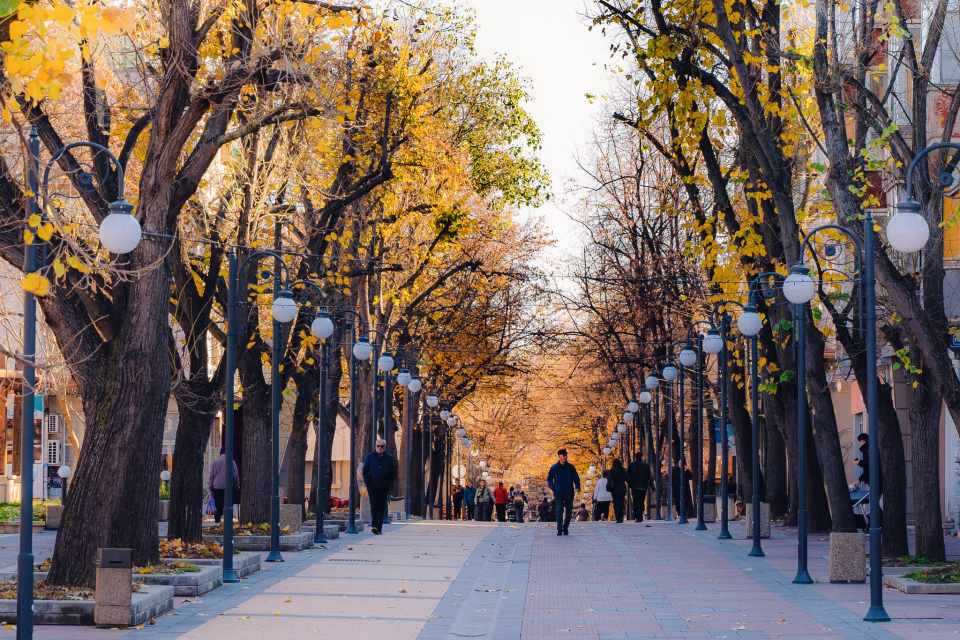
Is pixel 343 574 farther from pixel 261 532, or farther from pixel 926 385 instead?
pixel 926 385

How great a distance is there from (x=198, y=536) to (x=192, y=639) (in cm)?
761

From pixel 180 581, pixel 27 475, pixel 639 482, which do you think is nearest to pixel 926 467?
pixel 180 581

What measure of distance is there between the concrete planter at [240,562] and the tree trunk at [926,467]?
877 cm

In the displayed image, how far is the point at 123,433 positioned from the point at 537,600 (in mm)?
4867

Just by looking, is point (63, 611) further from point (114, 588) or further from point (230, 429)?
point (230, 429)

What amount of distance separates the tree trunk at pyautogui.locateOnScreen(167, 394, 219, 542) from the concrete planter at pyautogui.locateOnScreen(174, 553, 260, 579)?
3.72ft

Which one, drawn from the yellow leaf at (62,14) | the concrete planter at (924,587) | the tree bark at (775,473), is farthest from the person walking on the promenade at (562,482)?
the yellow leaf at (62,14)

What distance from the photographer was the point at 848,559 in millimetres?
15781

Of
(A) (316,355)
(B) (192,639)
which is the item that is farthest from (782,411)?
(B) (192,639)

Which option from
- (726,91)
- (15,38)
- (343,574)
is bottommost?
(343,574)

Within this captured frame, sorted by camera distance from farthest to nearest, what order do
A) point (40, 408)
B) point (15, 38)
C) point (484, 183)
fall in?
point (40, 408), point (484, 183), point (15, 38)

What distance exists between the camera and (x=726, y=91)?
18281mm

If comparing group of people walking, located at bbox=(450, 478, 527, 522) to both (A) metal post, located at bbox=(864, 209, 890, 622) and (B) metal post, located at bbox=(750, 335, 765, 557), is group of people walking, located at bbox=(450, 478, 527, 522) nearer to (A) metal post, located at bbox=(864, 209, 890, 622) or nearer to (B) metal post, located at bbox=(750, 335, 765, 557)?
(B) metal post, located at bbox=(750, 335, 765, 557)

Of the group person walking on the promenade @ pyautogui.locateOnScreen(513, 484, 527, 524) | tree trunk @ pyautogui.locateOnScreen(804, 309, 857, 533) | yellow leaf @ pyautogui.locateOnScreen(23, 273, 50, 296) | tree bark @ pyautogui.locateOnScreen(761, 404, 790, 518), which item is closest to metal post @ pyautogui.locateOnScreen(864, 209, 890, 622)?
tree trunk @ pyautogui.locateOnScreen(804, 309, 857, 533)
